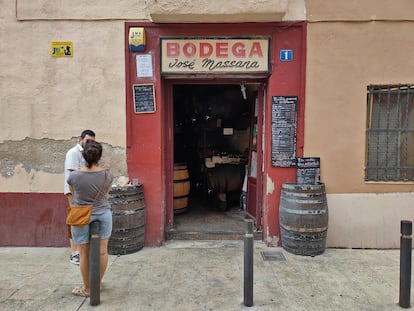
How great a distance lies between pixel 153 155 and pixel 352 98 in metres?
3.09

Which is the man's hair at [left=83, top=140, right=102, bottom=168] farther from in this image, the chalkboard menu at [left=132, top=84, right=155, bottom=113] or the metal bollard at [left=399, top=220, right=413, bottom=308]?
the metal bollard at [left=399, top=220, right=413, bottom=308]

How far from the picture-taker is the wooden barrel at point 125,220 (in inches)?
185

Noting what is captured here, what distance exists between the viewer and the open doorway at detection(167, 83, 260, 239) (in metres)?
6.17

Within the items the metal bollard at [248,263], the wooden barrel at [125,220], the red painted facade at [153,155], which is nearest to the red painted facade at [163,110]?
the red painted facade at [153,155]

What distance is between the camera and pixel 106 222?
3.46m

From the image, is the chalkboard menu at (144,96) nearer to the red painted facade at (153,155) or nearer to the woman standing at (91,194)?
the red painted facade at (153,155)

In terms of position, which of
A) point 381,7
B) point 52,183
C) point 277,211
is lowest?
point 277,211

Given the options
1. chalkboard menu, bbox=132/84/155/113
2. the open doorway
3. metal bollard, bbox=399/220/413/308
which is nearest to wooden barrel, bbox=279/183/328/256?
the open doorway

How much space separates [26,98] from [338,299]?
5.01m

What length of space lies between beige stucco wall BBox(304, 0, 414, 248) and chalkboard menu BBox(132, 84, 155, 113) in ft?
7.62

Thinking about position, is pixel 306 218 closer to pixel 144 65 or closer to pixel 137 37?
pixel 144 65

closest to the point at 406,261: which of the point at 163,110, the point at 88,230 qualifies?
the point at 88,230

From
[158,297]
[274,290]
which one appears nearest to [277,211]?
[274,290]

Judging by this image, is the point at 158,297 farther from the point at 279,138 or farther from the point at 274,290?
the point at 279,138
